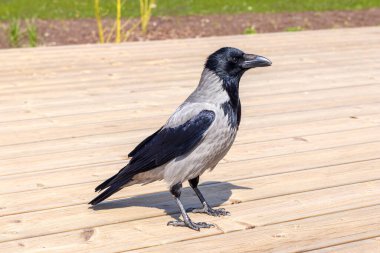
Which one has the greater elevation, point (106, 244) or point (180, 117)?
point (180, 117)

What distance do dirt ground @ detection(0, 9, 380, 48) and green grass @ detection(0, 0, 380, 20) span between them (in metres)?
0.57

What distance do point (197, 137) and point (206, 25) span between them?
8838 millimetres

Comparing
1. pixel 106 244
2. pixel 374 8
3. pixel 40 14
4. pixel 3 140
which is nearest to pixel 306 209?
pixel 106 244

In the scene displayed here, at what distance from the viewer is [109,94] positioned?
6.39m

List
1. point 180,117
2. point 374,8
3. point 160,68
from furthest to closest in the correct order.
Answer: point 374,8
point 160,68
point 180,117

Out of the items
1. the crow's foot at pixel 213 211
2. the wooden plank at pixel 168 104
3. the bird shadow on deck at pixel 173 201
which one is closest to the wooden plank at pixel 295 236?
the crow's foot at pixel 213 211

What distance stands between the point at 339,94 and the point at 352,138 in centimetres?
137

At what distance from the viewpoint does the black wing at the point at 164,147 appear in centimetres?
349

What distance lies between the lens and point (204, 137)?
3.50 metres

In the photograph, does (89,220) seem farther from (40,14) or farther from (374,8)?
(374,8)

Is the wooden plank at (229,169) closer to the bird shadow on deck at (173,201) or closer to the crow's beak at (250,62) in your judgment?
the bird shadow on deck at (173,201)

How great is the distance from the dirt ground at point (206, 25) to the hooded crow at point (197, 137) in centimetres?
713

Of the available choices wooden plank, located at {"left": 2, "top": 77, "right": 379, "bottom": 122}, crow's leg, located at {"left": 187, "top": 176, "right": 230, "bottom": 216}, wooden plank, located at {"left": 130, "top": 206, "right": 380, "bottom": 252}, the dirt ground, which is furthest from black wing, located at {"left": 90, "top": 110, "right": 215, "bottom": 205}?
the dirt ground

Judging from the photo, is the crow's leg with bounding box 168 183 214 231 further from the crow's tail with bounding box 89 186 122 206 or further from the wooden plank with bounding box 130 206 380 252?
the crow's tail with bounding box 89 186 122 206
